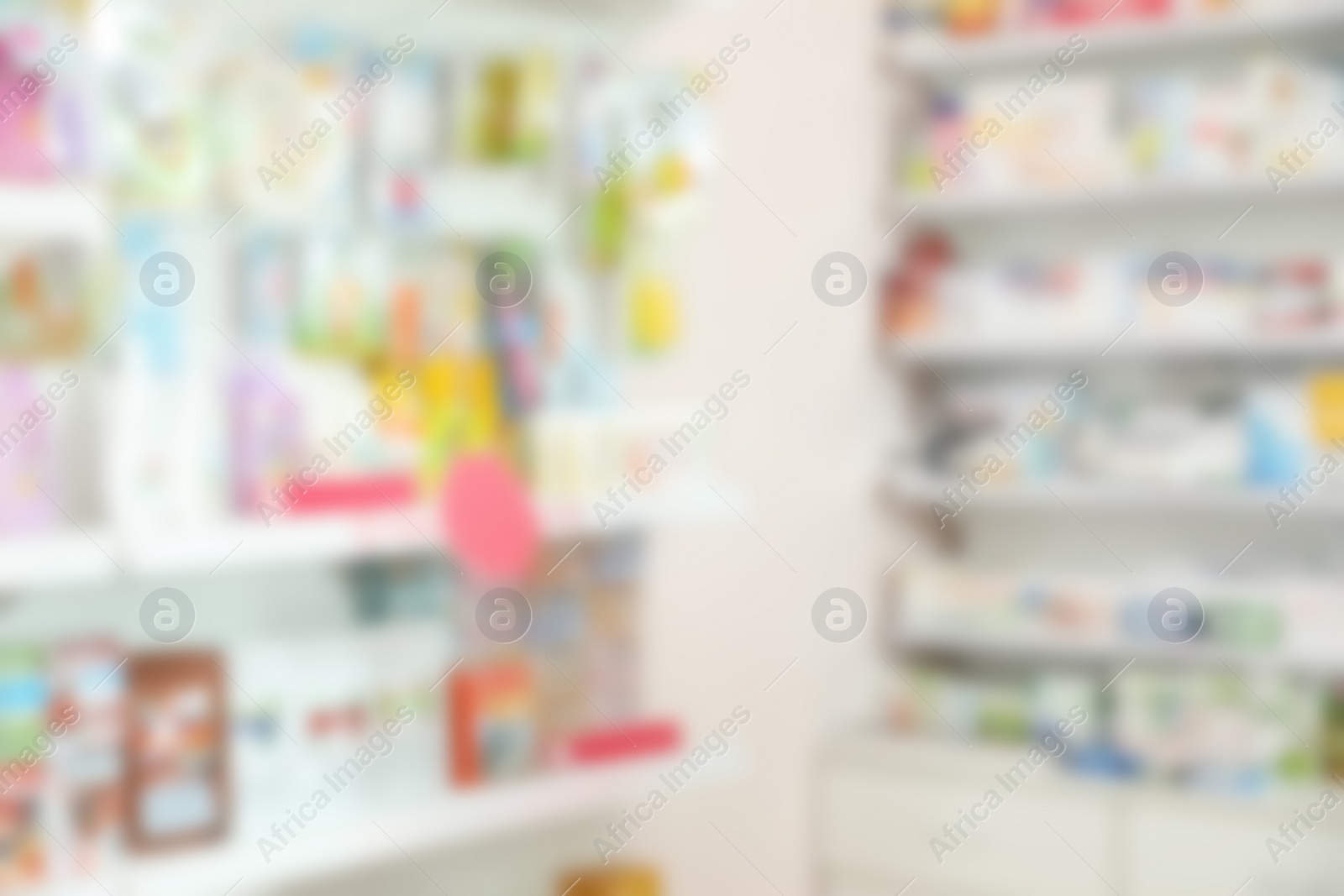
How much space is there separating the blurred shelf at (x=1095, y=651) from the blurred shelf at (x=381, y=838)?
44.7 inches

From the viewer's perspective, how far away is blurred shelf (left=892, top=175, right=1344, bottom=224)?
2.53 m

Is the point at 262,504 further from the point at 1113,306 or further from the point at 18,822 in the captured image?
the point at 1113,306

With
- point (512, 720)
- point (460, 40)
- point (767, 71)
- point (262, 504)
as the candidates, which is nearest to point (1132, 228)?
point (767, 71)

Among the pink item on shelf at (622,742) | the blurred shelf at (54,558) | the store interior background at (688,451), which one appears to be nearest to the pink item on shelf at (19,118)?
the store interior background at (688,451)

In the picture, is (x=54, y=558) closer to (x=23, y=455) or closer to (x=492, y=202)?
(x=23, y=455)

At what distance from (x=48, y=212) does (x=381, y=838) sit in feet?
2.35

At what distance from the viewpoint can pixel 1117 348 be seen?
2.65 metres

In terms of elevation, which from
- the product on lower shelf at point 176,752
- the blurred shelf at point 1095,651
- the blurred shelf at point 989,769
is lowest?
the blurred shelf at point 989,769

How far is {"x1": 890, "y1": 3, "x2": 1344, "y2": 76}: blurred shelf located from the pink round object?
1673 mm

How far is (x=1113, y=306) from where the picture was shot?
2639 mm

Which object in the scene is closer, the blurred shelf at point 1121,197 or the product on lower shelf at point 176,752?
the product on lower shelf at point 176,752

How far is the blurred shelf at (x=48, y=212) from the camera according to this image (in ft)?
3.84

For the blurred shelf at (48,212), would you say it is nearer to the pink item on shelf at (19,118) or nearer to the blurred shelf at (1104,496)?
the pink item on shelf at (19,118)

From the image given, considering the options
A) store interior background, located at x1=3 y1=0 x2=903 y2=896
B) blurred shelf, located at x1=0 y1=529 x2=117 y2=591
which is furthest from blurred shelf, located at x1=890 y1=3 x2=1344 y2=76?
blurred shelf, located at x1=0 y1=529 x2=117 y2=591
